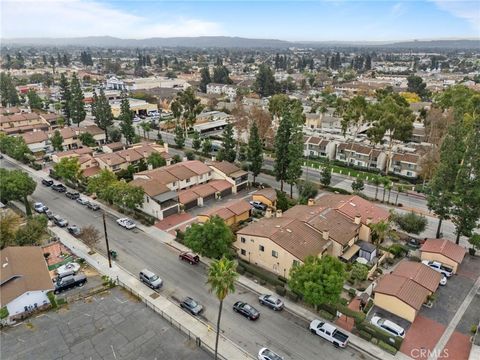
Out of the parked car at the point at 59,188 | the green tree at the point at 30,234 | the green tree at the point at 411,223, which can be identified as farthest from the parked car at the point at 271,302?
the parked car at the point at 59,188

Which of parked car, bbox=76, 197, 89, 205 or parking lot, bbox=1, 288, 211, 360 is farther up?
parking lot, bbox=1, 288, 211, 360

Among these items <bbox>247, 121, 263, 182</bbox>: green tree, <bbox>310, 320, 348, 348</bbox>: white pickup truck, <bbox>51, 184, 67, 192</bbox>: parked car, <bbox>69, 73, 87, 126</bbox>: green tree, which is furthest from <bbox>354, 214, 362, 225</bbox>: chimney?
<bbox>69, 73, 87, 126</bbox>: green tree

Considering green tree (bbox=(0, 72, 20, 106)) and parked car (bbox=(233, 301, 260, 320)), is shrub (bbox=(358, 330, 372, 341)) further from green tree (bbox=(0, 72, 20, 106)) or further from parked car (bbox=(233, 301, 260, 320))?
green tree (bbox=(0, 72, 20, 106))

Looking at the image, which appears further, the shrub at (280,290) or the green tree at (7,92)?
the green tree at (7,92)

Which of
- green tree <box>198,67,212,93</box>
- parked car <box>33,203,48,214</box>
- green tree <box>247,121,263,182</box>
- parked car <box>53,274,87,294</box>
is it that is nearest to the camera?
parked car <box>53,274,87,294</box>

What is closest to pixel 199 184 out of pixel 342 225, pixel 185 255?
pixel 185 255

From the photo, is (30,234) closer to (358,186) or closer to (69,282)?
(69,282)

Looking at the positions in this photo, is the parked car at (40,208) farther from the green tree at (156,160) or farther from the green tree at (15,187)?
the green tree at (156,160)
